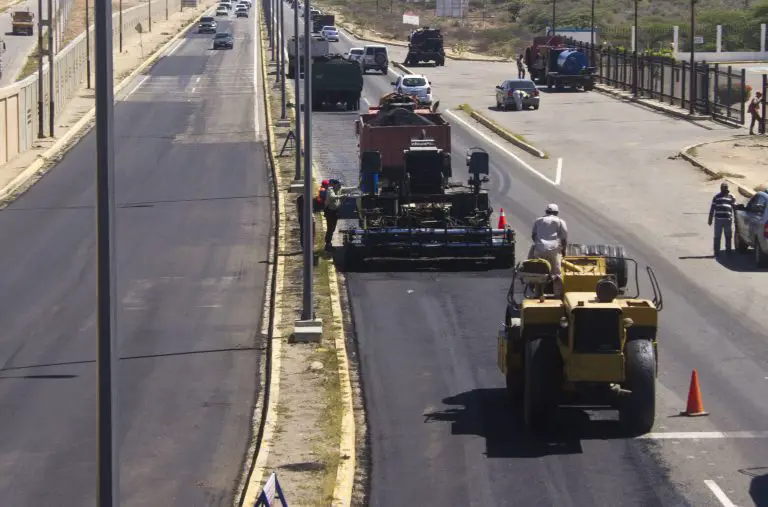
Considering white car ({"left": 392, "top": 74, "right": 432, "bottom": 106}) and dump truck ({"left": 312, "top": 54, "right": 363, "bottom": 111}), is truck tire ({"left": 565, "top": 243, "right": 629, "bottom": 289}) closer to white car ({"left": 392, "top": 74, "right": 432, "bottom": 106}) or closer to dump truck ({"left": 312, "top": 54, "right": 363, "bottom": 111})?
dump truck ({"left": 312, "top": 54, "right": 363, "bottom": 111})

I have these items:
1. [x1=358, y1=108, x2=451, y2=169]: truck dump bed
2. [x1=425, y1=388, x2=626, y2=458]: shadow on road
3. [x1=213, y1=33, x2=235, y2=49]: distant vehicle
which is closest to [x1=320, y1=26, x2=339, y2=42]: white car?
[x1=213, y1=33, x2=235, y2=49]: distant vehicle

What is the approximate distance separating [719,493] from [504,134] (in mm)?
39938

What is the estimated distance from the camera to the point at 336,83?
6250 centimetres

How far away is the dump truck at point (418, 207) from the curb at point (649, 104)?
26944mm

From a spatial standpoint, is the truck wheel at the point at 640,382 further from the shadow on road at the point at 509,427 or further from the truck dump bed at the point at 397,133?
the truck dump bed at the point at 397,133

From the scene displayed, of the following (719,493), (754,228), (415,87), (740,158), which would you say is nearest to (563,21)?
(415,87)

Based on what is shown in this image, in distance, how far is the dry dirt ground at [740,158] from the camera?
4220 centimetres

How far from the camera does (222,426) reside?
58.8ft

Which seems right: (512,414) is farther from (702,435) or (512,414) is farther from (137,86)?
(137,86)

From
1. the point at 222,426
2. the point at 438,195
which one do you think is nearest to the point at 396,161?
the point at 438,195

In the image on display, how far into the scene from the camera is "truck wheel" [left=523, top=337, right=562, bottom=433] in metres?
16.4

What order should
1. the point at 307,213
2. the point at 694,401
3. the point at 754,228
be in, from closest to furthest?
the point at 694,401
the point at 307,213
the point at 754,228

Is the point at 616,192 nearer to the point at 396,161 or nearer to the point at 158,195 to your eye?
the point at 396,161

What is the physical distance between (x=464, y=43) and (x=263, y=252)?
292ft
